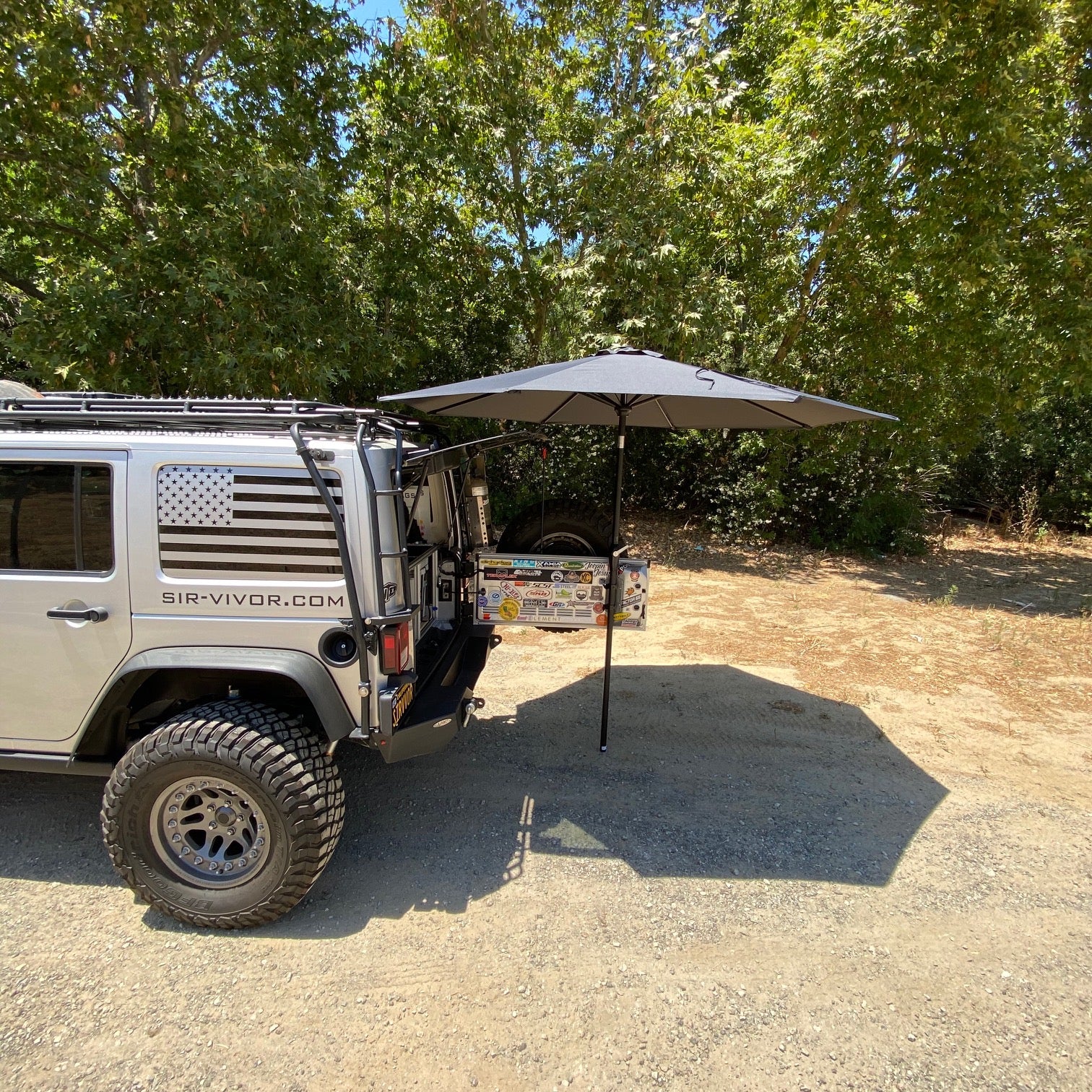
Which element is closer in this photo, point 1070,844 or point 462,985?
point 462,985

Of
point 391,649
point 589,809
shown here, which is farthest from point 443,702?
point 589,809

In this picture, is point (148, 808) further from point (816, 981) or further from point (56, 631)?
point (816, 981)

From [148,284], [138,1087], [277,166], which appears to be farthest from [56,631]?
[277,166]

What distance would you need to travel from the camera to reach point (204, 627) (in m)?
2.61

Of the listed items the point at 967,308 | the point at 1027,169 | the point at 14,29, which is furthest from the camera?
the point at 967,308

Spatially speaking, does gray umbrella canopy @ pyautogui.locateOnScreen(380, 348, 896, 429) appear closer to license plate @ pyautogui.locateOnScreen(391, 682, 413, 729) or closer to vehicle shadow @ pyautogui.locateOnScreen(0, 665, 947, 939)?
license plate @ pyautogui.locateOnScreen(391, 682, 413, 729)

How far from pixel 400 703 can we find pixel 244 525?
962mm

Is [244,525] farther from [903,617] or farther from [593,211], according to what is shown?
[593,211]

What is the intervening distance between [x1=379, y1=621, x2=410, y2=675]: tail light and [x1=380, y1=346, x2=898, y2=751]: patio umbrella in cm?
116

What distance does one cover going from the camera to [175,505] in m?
2.58

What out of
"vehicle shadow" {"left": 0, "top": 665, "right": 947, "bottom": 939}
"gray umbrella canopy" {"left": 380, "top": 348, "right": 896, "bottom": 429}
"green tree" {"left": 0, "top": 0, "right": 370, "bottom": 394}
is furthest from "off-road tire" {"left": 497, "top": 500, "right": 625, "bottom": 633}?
"green tree" {"left": 0, "top": 0, "right": 370, "bottom": 394}

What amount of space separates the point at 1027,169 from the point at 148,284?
369 inches

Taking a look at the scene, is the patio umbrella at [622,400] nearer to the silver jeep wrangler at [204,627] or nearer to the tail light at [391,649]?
the silver jeep wrangler at [204,627]

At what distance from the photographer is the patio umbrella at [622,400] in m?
3.00
